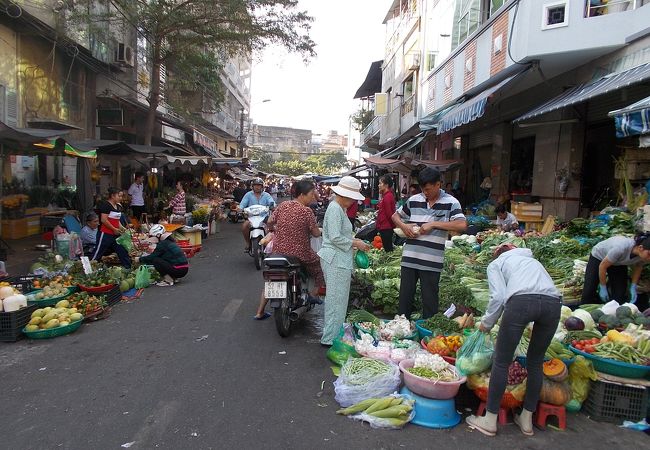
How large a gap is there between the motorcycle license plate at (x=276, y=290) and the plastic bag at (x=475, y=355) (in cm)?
215

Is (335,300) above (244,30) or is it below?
below

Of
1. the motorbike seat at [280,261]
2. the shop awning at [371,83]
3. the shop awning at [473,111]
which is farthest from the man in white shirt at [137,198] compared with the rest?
the shop awning at [371,83]

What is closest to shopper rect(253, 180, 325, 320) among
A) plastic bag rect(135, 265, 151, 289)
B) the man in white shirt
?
plastic bag rect(135, 265, 151, 289)

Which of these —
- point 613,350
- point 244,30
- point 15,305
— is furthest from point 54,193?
point 613,350

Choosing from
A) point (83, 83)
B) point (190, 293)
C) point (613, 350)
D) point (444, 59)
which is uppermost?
point (444, 59)

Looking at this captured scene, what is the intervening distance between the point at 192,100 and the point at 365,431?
25.7m

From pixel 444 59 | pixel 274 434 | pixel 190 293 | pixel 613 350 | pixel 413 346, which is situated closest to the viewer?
pixel 274 434

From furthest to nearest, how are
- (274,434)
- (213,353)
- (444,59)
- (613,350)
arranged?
(444,59)
(213,353)
(613,350)
(274,434)

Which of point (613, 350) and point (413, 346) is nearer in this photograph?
point (613, 350)

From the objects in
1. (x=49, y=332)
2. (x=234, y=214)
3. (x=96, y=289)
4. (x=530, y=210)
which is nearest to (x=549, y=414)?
(x=49, y=332)

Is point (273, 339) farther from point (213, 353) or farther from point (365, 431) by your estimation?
point (365, 431)

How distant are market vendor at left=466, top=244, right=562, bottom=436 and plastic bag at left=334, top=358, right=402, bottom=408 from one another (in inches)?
26.1

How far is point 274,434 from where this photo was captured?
3457mm

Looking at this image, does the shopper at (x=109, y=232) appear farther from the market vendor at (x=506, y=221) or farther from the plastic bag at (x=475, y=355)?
the market vendor at (x=506, y=221)
